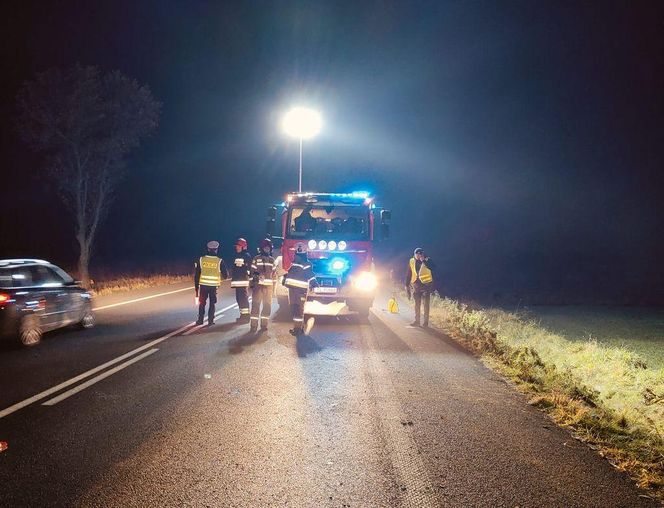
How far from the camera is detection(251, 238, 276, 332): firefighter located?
1084 cm

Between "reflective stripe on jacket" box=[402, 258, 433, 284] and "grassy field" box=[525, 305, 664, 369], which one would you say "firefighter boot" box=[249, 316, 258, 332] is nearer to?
"reflective stripe on jacket" box=[402, 258, 433, 284]

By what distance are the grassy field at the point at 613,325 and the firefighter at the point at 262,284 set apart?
752cm

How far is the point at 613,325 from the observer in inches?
646

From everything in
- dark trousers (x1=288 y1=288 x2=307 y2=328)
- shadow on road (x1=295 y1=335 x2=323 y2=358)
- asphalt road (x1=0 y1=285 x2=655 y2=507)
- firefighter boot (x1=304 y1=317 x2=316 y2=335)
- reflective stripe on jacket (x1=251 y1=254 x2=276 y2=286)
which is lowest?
asphalt road (x1=0 y1=285 x2=655 y2=507)

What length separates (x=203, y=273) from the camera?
11.2m

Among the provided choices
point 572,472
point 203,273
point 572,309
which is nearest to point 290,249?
point 203,273

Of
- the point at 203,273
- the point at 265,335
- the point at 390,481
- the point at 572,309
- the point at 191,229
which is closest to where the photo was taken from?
the point at 390,481

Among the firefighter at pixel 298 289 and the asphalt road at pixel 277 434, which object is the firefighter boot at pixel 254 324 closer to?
the firefighter at pixel 298 289

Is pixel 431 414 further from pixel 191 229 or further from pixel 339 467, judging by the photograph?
pixel 191 229

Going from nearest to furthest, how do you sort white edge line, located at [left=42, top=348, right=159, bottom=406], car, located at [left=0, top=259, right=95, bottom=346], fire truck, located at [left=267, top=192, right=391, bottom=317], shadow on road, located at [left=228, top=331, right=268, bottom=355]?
white edge line, located at [left=42, top=348, right=159, bottom=406], car, located at [left=0, top=259, right=95, bottom=346], shadow on road, located at [left=228, top=331, right=268, bottom=355], fire truck, located at [left=267, top=192, right=391, bottom=317]

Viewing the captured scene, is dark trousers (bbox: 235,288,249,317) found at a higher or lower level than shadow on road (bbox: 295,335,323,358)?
higher

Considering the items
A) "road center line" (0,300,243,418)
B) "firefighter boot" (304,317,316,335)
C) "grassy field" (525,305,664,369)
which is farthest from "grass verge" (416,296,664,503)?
"road center line" (0,300,243,418)

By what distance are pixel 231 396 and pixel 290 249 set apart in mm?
6841

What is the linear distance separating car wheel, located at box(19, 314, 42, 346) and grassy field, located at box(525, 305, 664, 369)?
11409mm
